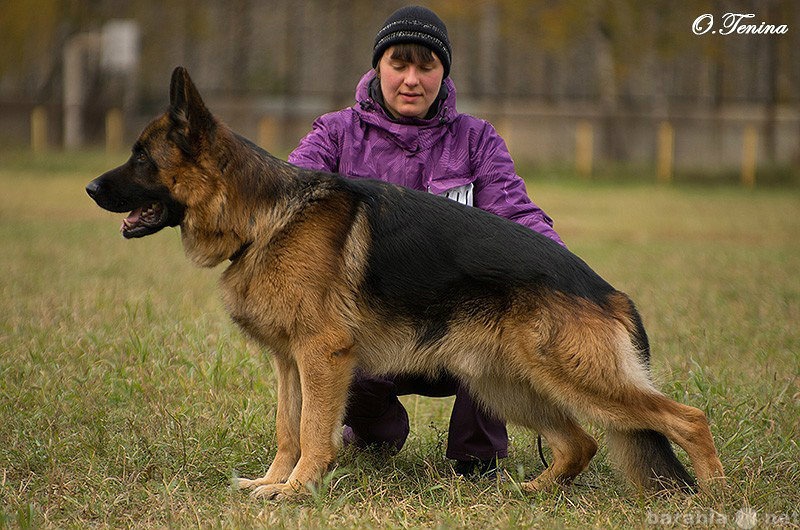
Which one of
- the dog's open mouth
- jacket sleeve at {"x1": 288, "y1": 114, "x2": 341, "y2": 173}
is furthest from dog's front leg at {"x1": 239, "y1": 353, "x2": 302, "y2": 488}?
jacket sleeve at {"x1": 288, "y1": 114, "x2": 341, "y2": 173}

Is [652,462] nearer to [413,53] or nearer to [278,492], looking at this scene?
[278,492]

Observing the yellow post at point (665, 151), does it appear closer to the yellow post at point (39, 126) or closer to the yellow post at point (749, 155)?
the yellow post at point (749, 155)

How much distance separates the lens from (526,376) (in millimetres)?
4051

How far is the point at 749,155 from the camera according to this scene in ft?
85.4

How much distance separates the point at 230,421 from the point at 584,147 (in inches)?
908

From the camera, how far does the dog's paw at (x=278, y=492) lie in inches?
159

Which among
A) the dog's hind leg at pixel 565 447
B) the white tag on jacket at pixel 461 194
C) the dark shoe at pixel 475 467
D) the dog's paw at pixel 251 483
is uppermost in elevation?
the white tag on jacket at pixel 461 194

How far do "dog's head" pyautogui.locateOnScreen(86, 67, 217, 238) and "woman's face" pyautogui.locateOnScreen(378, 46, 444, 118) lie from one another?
0.92 metres

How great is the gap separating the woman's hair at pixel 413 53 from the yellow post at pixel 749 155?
21.5 m

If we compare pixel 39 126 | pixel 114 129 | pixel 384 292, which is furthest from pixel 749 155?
pixel 384 292

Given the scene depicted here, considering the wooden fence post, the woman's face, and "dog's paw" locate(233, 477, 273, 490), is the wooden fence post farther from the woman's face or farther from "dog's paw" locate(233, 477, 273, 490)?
"dog's paw" locate(233, 477, 273, 490)

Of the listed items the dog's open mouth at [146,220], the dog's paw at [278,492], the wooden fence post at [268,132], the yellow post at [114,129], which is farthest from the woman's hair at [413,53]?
the yellow post at [114,129]

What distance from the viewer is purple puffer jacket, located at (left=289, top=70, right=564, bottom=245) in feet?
15.3

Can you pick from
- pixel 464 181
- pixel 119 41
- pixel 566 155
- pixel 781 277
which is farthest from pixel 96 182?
pixel 119 41
